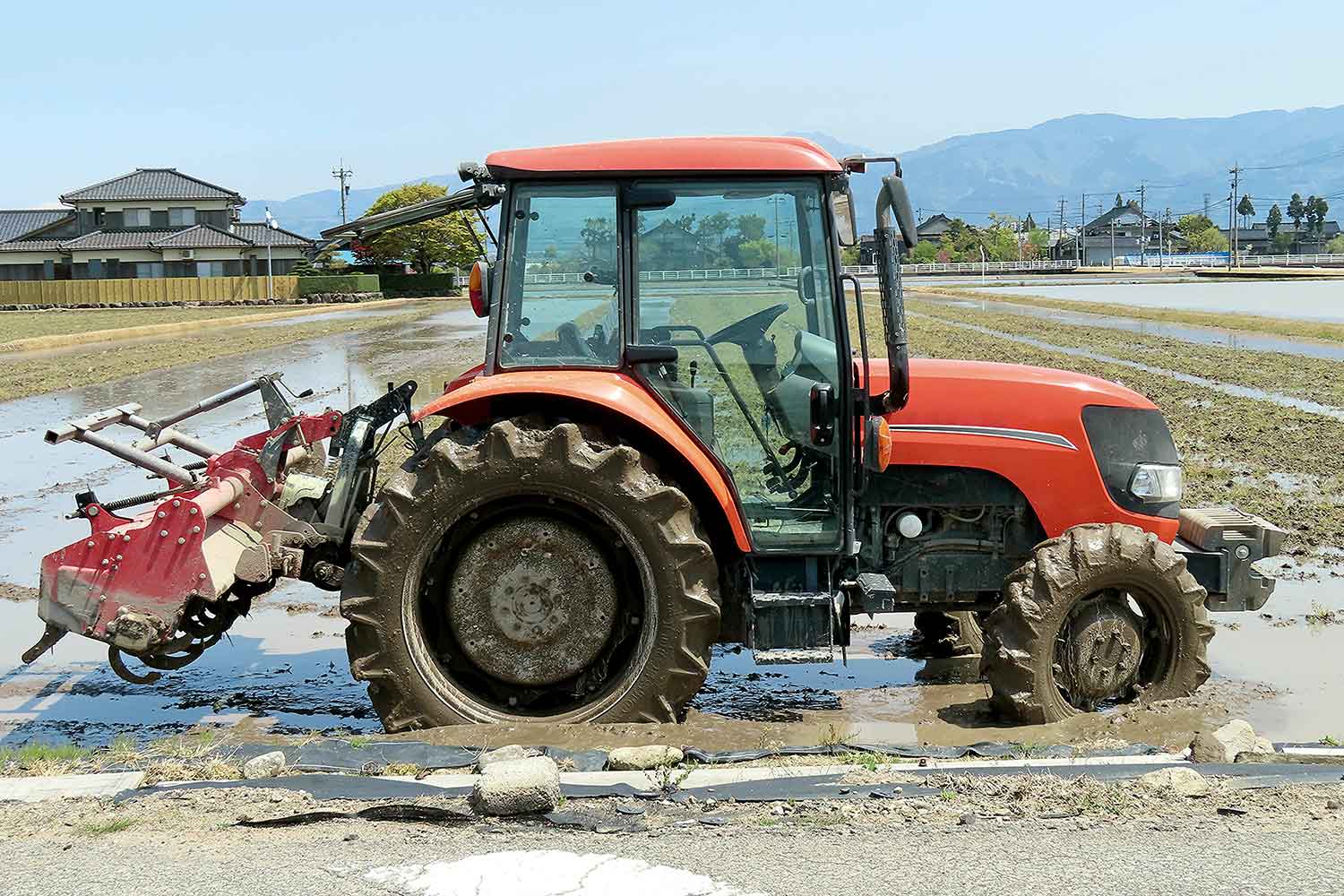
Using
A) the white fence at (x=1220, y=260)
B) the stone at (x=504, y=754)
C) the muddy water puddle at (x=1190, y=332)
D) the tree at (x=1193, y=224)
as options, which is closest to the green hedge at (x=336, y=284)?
the muddy water puddle at (x=1190, y=332)

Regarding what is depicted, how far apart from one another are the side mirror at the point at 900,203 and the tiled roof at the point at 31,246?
82823 millimetres

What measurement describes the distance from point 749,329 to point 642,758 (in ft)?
5.89

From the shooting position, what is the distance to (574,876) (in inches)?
157

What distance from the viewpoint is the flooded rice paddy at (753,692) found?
5.84 m

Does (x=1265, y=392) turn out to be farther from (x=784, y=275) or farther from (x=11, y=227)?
(x=11, y=227)

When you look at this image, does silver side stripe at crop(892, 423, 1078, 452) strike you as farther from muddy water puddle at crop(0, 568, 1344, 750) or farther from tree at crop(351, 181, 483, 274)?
tree at crop(351, 181, 483, 274)

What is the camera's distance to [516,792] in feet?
14.7

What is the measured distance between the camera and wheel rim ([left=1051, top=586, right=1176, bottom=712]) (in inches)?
Result: 229

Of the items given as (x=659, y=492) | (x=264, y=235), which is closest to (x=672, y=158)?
(x=659, y=492)

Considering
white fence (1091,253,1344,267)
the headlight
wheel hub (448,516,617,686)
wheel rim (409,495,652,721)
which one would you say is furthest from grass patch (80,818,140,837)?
white fence (1091,253,1344,267)

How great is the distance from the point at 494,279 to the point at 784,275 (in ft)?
3.89

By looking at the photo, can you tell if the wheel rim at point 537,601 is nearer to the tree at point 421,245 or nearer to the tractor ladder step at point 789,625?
the tractor ladder step at point 789,625

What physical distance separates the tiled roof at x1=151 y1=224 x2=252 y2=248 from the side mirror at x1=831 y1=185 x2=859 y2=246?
3067 inches

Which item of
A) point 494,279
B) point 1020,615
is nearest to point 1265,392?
point 1020,615
